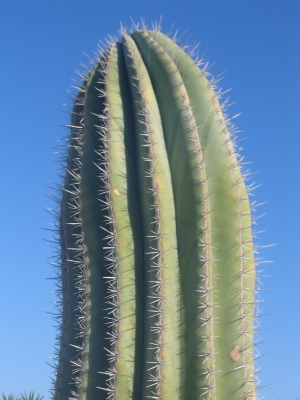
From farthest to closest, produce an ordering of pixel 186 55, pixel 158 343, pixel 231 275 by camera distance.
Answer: pixel 186 55 → pixel 231 275 → pixel 158 343

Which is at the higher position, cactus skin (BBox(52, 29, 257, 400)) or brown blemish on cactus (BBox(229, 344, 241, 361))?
cactus skin (BBox(52, 29, 257, 400))

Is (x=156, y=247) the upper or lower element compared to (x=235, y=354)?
upper

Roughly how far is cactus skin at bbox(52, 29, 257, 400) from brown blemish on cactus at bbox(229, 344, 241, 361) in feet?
0.03

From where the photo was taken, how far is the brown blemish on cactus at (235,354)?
3031 millimetres

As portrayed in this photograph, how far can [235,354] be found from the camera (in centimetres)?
304

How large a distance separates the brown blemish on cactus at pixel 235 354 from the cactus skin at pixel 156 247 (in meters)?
0.01

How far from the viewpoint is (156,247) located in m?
3.05

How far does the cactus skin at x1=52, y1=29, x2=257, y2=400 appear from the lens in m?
2.98

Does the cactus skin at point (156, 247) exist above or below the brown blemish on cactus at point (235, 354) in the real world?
above

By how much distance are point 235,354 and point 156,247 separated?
2.28 ft

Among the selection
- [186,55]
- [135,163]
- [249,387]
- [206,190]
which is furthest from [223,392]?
[186,55]

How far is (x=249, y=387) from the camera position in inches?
119

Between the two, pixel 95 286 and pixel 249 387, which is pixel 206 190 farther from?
pixel 249 387

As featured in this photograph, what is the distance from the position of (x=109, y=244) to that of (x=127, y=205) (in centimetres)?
25
